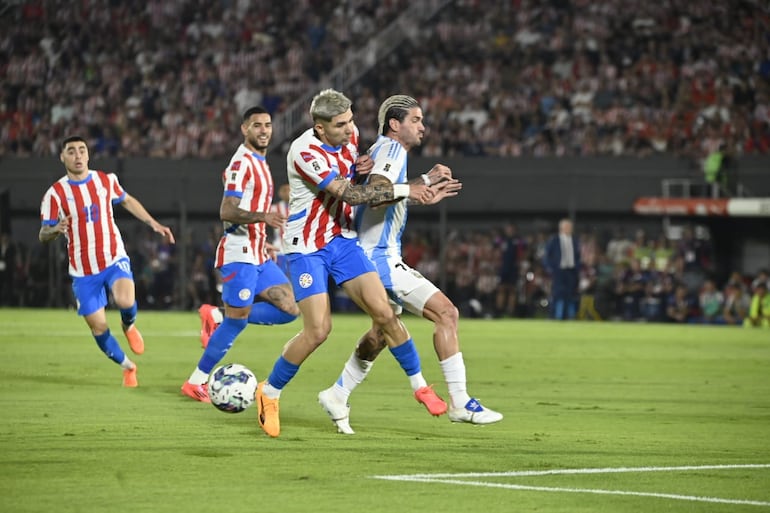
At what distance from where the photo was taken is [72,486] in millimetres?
6836

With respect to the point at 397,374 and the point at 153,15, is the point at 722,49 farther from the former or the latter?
the point at 397,374

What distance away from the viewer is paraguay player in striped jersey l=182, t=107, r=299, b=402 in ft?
37.1

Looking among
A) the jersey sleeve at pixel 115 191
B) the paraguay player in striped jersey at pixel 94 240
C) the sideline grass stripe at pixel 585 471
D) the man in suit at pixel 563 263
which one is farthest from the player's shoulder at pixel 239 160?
the man in suit at pixel 563 263

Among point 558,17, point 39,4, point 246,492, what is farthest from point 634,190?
point 246,492

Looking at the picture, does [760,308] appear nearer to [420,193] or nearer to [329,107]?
[420,193]

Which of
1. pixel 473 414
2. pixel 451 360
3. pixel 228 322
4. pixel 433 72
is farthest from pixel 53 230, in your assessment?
pixel 433 72

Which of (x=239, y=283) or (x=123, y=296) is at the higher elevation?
(x=239, y=283)

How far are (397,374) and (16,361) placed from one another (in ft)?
14.7

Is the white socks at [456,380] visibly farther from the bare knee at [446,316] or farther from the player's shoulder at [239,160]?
the player's shoulder at [239,160]

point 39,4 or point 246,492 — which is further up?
point 39,4

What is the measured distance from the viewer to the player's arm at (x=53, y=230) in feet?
40.2

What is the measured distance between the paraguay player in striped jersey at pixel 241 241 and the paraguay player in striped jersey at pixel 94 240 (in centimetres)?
104

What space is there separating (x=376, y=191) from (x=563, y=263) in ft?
57.9

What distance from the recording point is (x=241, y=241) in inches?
464
